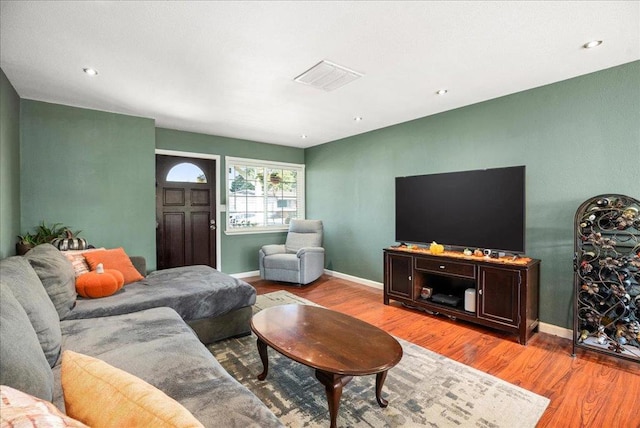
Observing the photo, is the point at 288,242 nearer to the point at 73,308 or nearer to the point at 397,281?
the point at 397,281

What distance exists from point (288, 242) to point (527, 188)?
3.61m

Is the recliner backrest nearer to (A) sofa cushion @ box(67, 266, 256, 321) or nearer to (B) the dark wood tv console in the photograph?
(B) the dark wood tv console

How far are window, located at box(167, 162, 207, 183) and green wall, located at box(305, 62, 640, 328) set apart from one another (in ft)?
9.91

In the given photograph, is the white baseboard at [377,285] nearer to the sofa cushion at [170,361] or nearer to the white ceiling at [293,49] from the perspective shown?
the white ceiling at [293,49]

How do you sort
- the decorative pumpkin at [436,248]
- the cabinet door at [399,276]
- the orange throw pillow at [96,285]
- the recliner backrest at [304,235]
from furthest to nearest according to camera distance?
the recliner backrest at [304,235], the cabinet door at [399,276], the decorative pumpkin at [436,248], the orange throw pillow at [96,285]

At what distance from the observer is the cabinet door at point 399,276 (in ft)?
11.9

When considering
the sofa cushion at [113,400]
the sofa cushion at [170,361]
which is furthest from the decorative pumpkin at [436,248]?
the sofa cushion at [113,400]

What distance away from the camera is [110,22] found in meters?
1.96

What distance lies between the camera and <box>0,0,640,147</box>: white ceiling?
6.11ft

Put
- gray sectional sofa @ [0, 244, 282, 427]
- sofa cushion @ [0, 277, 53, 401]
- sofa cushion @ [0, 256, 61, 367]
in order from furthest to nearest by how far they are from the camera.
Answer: sofa cushion @ [0, 256, 61, 367]
gray sectional sofa @ [0, 244, 282, 427]
sofa cushion @ [0, 277, 53, 401]

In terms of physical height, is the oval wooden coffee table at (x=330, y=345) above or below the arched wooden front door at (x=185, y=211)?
below

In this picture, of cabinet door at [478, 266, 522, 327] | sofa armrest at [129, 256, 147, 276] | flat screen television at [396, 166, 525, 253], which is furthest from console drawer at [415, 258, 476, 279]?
sofa armrest at [129, 256, 147, 276]

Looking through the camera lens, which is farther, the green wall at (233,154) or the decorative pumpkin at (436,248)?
the green wall at (233,154)

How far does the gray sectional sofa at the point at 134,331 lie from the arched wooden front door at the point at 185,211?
74.0 inches
